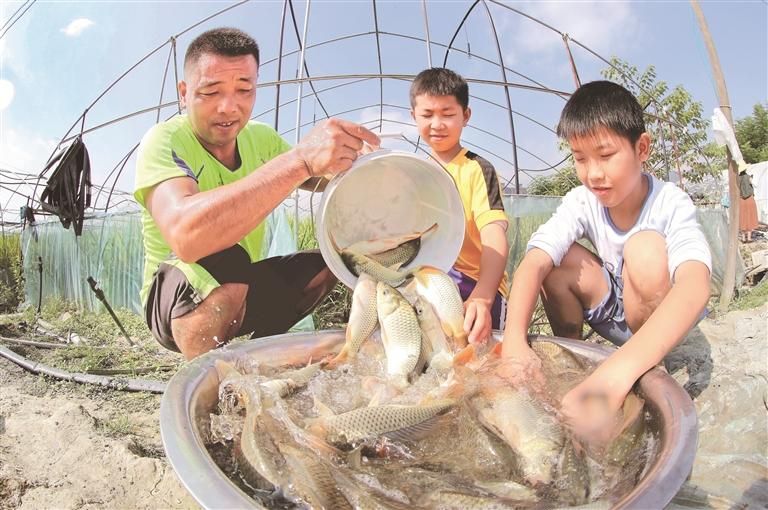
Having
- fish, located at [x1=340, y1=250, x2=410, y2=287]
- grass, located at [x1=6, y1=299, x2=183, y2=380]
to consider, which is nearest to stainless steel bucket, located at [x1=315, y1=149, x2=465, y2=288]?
fish, located at [x1=340, y1=250, x2=410, y2=287]

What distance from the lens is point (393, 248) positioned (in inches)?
84.3

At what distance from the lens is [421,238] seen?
87.8 inches

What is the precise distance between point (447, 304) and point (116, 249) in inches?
308

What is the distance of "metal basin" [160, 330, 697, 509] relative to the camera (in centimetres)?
90

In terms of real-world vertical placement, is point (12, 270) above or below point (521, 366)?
below

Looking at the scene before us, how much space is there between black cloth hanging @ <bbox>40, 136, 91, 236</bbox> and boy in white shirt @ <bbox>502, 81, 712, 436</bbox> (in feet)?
19.7

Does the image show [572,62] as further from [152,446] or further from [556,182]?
[152,446]

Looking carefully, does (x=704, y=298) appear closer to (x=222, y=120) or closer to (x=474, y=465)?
(x=474, y=465)

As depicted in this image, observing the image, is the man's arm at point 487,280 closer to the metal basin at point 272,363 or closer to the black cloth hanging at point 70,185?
the metal basin at point 272,363

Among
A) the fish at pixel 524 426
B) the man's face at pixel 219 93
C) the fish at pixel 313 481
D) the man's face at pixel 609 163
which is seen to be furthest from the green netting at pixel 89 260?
the fish at pixel 313 481

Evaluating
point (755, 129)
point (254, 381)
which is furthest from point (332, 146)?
point (755, 129)

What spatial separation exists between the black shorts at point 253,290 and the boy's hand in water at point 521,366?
3.95ft

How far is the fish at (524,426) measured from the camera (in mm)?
1173

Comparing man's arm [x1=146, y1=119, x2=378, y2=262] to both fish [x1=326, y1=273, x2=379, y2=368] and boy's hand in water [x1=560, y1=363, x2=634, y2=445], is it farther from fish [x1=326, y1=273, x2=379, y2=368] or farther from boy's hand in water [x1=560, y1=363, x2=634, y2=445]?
boy's hand in water [x1=560, y1=363, x2=634, y2=445]
